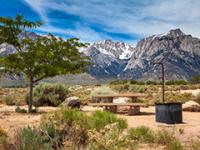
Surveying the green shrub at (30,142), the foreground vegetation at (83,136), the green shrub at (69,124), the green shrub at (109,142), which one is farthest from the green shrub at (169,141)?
the green shrub at (30,142)

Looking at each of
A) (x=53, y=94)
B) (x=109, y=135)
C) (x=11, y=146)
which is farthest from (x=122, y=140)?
(x=53, y=94)

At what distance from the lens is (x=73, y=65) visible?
21.2 meters

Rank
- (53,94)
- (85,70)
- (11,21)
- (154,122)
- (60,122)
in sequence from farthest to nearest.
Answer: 1. (53,94)
2. (85,70)
3. (11,21)
4. (154,122)
5. (60,122)

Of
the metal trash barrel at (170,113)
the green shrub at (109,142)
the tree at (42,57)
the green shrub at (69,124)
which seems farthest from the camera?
the tree at (42,57)

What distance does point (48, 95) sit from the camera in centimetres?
2416

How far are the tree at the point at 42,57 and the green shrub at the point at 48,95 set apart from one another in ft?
11.4

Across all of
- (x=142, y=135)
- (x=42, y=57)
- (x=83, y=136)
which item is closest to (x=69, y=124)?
(x=83, y=136)

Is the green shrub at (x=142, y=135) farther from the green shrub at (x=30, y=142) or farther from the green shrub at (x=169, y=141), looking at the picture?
the green shrub at (x=30, y=142)

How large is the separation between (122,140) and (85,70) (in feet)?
49.9

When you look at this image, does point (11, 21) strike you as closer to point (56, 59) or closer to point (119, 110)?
point (56, 59)

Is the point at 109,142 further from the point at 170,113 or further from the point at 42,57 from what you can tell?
the point at 42,57

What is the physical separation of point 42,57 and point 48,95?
4781mm

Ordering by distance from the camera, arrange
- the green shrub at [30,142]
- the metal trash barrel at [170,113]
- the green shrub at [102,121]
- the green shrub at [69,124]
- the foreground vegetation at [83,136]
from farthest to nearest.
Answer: the metal trash barrel at [170,113]
the green shrub at [102,121]
the green shrub at [69,124]
the green shrub at [30,142]
the foreground vegetation at [83,136]

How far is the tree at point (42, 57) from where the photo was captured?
1961 cm
